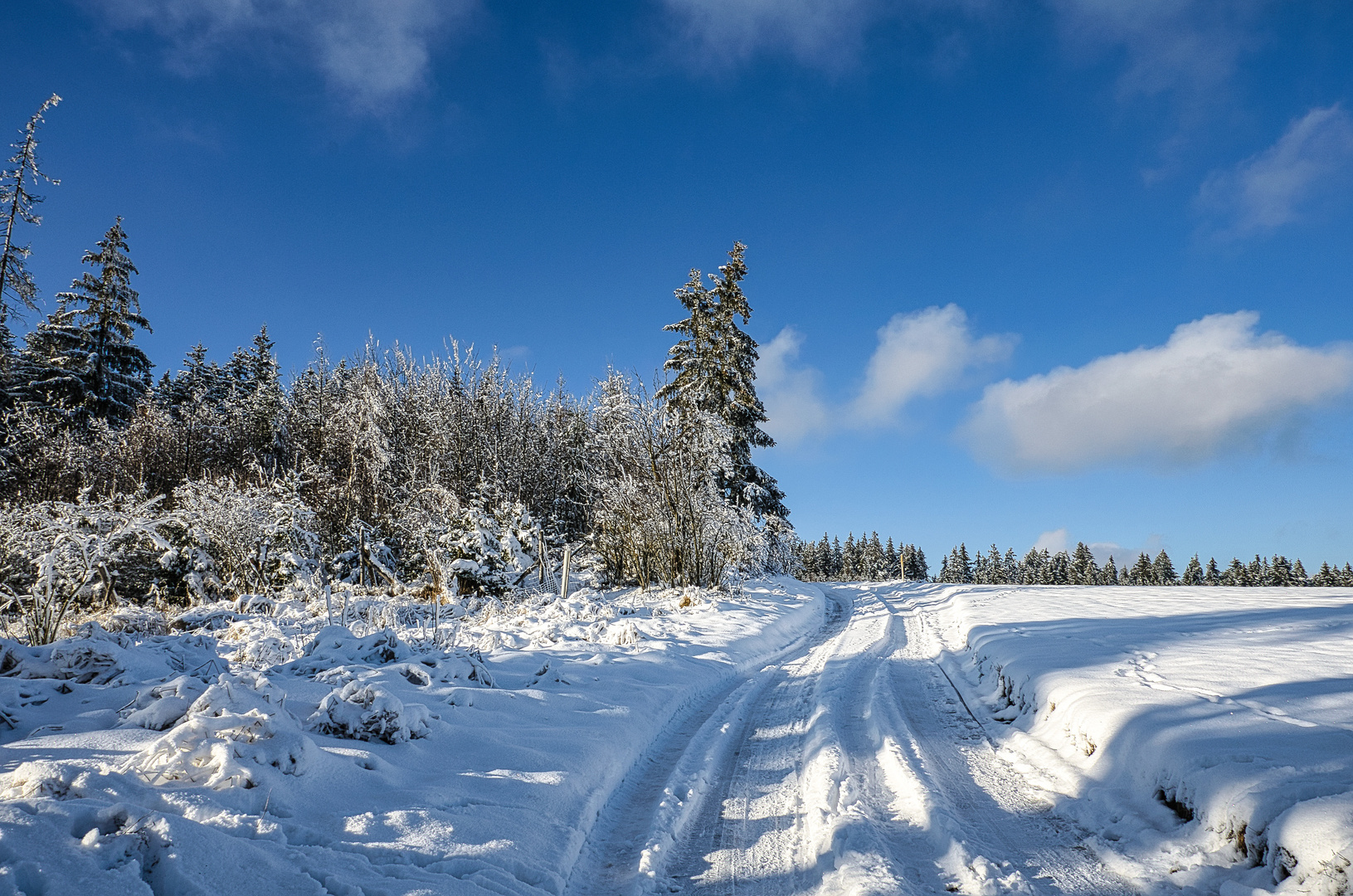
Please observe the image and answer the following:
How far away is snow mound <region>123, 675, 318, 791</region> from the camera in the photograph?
287 centimetres

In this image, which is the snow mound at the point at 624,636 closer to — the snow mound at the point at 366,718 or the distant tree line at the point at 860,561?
the snow mound at the point at 366,718

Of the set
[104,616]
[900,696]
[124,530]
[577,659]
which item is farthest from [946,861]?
[104,616]

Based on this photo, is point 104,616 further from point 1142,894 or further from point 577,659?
point 1142,894

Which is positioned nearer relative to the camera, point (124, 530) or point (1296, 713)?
point (1296, 713)

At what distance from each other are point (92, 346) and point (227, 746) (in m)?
33.2

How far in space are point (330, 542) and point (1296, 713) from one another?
20.1 metres

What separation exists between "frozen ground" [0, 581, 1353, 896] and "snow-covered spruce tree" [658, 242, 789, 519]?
15.2 metres

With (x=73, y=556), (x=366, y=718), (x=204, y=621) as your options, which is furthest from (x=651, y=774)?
(x=73, y=556)

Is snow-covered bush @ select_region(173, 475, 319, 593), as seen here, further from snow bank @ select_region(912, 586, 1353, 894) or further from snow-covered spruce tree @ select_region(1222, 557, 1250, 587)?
snow-covered spruce tree @ select_region(1222, 557, 1250, 587)

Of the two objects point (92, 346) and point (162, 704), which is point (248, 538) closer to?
point (162, 704)

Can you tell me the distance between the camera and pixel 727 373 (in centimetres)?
2205

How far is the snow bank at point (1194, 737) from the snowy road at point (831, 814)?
0.38m

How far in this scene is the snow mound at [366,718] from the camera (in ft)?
13.1

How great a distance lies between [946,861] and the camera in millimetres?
3010
